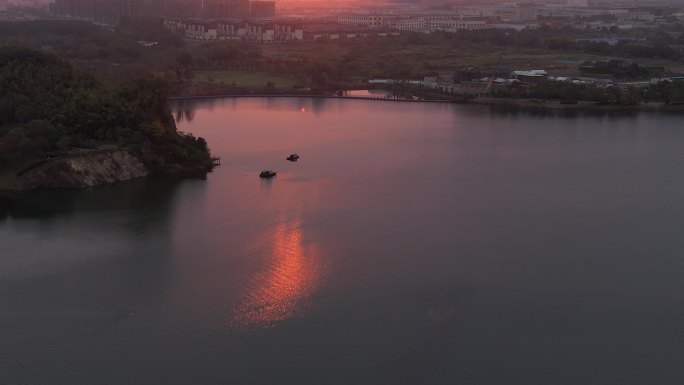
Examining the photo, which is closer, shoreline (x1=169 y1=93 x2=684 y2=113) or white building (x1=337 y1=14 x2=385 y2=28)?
shoreline (x1=169 y1=93 x2=684 y2=113)

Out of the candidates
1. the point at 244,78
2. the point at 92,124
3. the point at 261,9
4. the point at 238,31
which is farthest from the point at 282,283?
the point at 261,9

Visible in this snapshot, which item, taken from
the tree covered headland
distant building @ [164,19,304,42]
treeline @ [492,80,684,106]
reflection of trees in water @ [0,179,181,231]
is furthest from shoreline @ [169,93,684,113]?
distant building @ [164,19,304,42]

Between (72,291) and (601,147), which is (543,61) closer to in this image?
(601,147)

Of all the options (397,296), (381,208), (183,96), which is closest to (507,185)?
(381,208)

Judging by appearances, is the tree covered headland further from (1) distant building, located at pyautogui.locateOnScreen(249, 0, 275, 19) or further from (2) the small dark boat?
(1) distant building, located at pyautogui.locateOnScreen(249, 0, 275, 19)

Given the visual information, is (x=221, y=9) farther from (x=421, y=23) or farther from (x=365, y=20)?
(x=421, y=23)

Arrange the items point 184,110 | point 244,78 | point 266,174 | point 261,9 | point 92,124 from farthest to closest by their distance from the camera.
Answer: point 261,9 < point 244,78 < point 184,110 < point 92,124 < point 266,174
